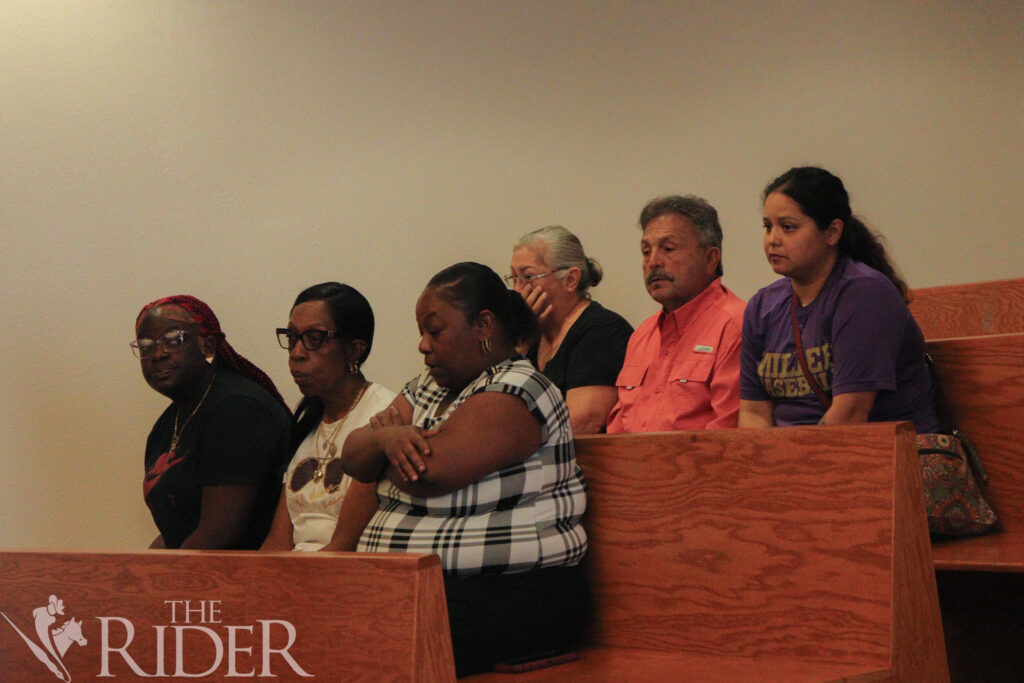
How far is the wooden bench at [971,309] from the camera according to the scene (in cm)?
351

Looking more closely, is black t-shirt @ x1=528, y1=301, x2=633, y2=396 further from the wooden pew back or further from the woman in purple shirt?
the wooden pew back

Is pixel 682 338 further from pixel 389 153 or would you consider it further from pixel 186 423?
pixel 389 153

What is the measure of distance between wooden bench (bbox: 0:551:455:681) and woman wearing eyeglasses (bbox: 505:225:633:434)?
1453 mm

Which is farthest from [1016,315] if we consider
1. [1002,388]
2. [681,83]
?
[681,83]

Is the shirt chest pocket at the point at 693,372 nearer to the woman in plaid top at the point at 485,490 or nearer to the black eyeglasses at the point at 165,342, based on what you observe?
the woman in plaid top at the point at 485,490

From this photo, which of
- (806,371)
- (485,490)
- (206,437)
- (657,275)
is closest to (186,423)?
(206,437)

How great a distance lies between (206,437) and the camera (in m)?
2.54

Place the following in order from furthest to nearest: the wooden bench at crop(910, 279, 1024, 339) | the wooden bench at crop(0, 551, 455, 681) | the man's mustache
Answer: the wooden bench at crop(910, 279, 1024, 339), the man's mustache, the wooden bench at crop(0, 551, 455, 681)

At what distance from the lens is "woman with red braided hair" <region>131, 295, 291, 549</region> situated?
2.49 meters

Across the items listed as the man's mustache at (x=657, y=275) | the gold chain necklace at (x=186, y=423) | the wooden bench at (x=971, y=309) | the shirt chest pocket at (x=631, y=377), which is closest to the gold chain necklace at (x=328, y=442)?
the gold chain necklace at (x=186, y=423)

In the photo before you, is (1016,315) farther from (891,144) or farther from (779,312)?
(779,312)

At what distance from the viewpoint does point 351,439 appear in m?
2.03

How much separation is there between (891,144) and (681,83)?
2.82ft

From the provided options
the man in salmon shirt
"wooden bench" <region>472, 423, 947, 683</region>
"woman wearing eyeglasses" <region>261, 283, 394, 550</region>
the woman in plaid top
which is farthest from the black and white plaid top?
the man in salmon shirt
